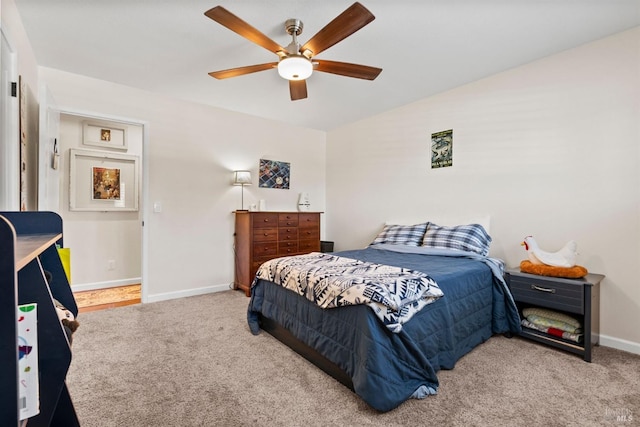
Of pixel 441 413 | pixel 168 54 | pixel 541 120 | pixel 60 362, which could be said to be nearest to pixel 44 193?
pixel 168 54

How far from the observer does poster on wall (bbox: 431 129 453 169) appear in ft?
11.0

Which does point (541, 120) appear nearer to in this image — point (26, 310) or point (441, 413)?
point (441, 413)

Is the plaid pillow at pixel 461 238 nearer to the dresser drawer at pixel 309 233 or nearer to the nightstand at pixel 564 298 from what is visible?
the nightstand at pixel 564 298

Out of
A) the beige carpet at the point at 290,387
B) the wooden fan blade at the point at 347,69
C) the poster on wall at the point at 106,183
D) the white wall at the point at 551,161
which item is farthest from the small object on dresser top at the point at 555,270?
the poster on wall at the point at 106,183

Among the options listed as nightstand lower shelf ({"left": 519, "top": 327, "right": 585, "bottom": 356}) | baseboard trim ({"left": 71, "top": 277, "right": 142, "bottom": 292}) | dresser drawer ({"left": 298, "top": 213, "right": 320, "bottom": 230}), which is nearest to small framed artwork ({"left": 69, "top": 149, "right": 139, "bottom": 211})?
baseboard trim ({"left": 71, "top": 277, "right": 142, "bottom": 292})

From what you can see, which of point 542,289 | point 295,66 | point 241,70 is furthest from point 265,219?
point 542,289

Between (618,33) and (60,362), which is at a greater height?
(618,33)

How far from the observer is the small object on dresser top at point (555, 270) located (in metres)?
2.20

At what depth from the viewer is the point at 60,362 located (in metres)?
0.81

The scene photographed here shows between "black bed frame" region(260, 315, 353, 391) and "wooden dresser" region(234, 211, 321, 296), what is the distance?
1.26 meters

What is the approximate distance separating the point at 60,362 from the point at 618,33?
12.5 feet

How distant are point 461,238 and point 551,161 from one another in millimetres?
1005

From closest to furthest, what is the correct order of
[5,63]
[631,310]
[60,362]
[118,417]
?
1. [60,362]
2. [118,417]
3. [5,63]
4. [631,310]

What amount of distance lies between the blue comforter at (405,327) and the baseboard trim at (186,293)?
1.50 m
